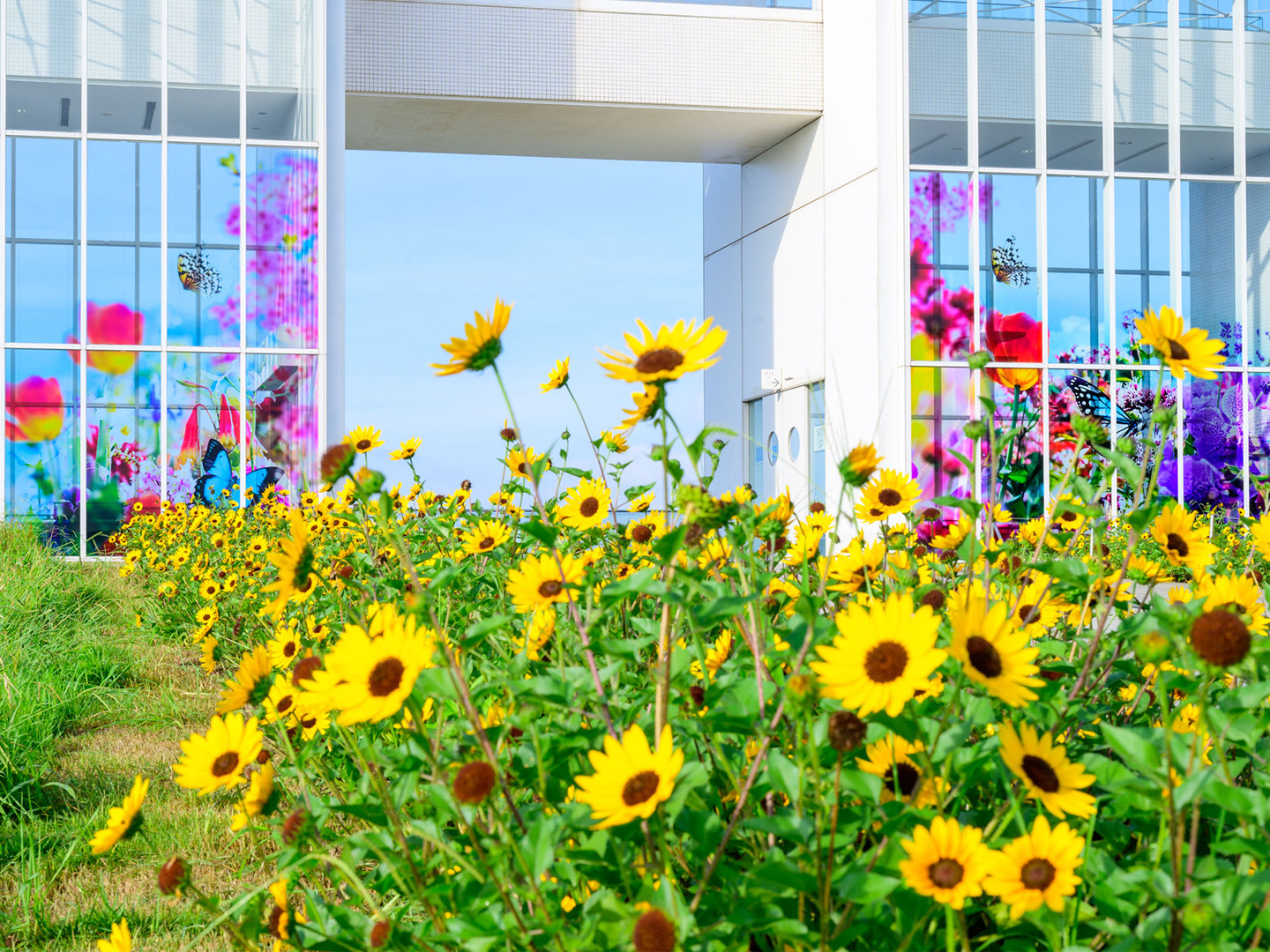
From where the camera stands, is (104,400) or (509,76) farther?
(509,76)

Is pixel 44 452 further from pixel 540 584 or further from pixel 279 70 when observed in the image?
pixel 540 584

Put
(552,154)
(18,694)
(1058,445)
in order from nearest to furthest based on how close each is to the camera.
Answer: (18,694) → (1058,445) → (552,154)

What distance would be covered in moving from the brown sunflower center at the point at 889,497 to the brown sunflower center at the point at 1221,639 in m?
0.93

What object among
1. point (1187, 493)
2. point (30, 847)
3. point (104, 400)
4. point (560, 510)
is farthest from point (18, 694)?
point (1187, 493)

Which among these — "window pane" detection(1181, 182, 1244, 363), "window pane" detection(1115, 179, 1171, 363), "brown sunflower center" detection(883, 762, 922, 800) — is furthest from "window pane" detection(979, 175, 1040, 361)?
"brown sunflower center" detection(883, 762, 922, 800)

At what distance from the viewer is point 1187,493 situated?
11.3 m

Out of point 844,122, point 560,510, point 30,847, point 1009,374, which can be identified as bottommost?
point 30,847

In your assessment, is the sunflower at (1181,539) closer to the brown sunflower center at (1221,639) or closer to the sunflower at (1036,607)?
the sunflower at (1036,607)

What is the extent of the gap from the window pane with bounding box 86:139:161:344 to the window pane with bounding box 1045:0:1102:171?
334 inches

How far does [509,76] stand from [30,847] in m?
10.5

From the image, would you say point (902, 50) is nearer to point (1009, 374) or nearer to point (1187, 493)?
point (1187, 493)

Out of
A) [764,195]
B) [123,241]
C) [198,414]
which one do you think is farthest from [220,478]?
[764,195]

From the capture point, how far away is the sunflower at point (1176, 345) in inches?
52.7

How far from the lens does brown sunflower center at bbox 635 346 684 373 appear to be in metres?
1.12
